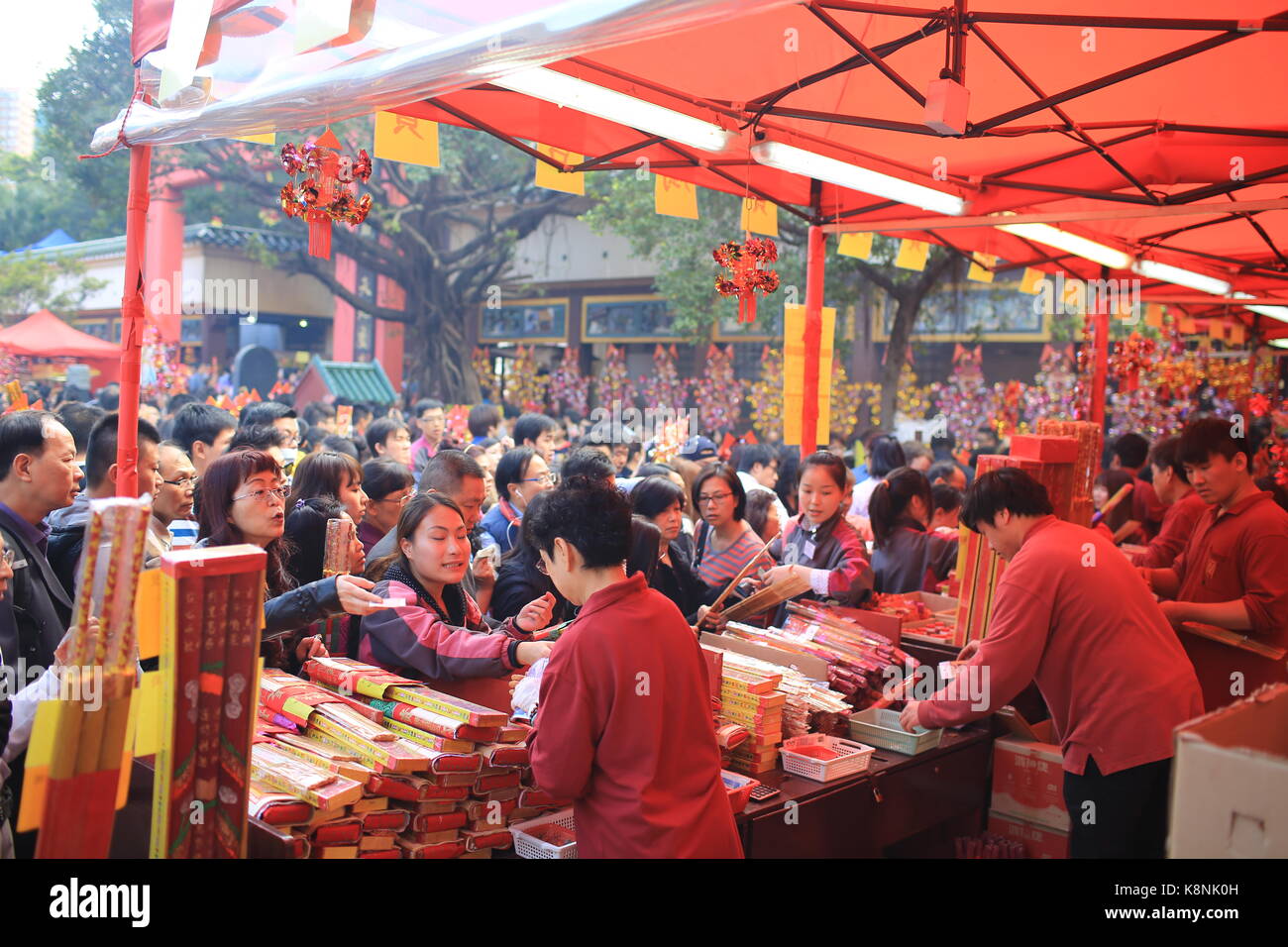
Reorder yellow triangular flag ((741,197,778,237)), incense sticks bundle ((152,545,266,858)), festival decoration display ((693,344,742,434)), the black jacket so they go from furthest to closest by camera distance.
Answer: festival decoration display ((693,344,742,434)), yellow triangular flag ((741,197,778,237)), the black jacket, incense sticks bundle ((152,545,266,858))

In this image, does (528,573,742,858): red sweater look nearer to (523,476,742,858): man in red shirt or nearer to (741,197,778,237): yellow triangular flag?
(523,476,742,858): man in red shirt

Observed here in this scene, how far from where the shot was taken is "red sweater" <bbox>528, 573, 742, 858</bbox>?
1851 millimetres

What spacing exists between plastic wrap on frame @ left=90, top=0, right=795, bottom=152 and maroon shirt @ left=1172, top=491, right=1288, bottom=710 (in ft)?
8.84

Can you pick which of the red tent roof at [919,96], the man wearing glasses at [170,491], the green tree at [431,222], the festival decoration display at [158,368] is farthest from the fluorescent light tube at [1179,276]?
the green tree at [431,222]

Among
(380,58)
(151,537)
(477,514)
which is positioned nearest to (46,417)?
(151,537)

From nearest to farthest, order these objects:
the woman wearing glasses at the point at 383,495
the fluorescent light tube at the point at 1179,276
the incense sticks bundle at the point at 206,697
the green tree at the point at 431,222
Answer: the incense sticks bundle at the point at 206,697
the woman wearing glasses at the point at 383,495
the fluorescent light tube at the point at 1179,276
the green tree at the point at 431,222

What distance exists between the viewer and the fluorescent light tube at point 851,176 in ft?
12.2

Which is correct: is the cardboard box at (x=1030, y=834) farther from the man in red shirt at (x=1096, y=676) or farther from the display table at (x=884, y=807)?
the man in red shirt at (x=1096, y=676)

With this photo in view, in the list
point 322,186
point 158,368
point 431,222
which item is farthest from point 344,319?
point 322,186

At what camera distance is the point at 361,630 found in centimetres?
279

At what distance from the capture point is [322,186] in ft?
10.0

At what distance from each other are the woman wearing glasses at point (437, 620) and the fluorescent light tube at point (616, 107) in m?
1.31

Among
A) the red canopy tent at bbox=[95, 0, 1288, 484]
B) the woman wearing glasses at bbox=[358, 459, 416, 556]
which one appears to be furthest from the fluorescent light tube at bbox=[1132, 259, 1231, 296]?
the woman wearing glasses at bbox=[358, 459, 416, 556]

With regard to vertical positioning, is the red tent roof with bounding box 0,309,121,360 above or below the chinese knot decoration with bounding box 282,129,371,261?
above
